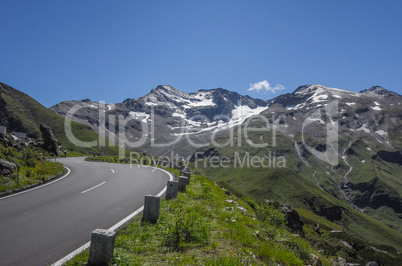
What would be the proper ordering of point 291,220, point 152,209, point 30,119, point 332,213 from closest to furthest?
point 152,209, point 291,220, point 332,213, point 30,119

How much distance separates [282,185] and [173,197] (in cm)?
15415

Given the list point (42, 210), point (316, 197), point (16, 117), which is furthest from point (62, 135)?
point (42, 210)

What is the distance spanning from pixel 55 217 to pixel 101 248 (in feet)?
18.5

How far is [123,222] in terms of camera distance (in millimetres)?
9172

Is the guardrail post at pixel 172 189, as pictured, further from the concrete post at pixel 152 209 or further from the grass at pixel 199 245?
the concrete post at pixel 152 209

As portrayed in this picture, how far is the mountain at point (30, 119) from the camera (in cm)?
16050

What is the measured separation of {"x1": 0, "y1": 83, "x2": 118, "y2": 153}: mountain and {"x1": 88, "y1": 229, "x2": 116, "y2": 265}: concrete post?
498 feet

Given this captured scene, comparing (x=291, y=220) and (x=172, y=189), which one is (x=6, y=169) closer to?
(x=172, y=189)

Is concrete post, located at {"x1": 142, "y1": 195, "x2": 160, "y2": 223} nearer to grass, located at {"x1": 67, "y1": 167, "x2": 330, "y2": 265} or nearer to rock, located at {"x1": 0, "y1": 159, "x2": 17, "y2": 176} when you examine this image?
grass, located at {"x1": 67, "y1": 167, "x2": 330, "y2": 265}

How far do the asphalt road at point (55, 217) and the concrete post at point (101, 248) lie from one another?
135 centimetres

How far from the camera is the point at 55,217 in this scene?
9859mm

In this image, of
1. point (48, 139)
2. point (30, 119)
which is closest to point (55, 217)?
point (48, 139)

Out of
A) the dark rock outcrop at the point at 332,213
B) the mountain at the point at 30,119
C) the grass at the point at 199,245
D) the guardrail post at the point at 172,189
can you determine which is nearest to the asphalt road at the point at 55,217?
the grass at the point at 199,245

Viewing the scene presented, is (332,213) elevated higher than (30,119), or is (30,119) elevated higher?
(30,119)
